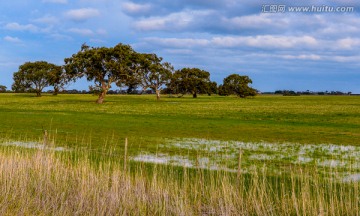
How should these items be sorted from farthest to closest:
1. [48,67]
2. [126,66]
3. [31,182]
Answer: [48,67], [126,66], [31,182]

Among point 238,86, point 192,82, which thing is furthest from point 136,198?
point 238,86

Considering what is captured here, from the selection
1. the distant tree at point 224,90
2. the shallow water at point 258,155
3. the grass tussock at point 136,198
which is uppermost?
the distant tree at point 224,90

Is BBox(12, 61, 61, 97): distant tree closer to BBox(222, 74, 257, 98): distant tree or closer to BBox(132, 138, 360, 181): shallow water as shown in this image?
BBox(222, 74, 257, 98): distant tree

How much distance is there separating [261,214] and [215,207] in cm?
142

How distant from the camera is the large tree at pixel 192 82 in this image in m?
132

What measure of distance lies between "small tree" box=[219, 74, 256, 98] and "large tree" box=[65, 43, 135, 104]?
72971 mm

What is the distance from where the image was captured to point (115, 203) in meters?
11.1

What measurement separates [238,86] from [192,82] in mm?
25047

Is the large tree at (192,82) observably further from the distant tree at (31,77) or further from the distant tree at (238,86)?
the distant tree at (31,77)

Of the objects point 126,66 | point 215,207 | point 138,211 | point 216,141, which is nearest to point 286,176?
point 215,207

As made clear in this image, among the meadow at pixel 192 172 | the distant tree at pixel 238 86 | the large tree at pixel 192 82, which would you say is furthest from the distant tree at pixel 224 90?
the meadow at pixel 192 172

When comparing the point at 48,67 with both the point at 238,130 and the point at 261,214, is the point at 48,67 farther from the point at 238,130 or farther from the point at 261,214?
the point at 261,214

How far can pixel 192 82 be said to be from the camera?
132 m

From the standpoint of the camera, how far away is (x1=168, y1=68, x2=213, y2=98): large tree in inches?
5188
